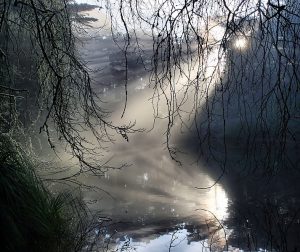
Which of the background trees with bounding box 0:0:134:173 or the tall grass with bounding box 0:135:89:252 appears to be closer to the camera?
the background trees with bounding box 0:0:134:173

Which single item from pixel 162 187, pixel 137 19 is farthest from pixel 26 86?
pixel 137 19

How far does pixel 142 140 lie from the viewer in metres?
33.2

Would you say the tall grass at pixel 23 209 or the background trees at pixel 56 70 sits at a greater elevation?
the background trees at pixel 56 70

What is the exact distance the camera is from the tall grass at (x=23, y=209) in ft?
11.9

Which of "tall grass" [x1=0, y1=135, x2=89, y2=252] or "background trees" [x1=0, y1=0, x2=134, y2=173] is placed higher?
"background trees" [x1=0, y1=0, x2=134, y2=173]

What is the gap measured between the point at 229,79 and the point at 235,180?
15715 mm

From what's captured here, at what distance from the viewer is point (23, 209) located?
385 centimetres

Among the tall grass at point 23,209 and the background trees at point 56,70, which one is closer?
the background trees at point 56,70

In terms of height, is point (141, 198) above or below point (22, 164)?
below

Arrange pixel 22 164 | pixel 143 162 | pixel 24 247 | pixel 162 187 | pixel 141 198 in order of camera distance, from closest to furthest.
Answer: pixel 24 247 < pixel 22 164 < pixel 141 198 < pixel 162 187 < pixel 143 162

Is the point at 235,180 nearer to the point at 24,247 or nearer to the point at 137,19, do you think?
the point at 24,247

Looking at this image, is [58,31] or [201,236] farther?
[201,236]

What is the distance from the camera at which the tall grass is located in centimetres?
362

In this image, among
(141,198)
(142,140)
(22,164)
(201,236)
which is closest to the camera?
(22,164)
